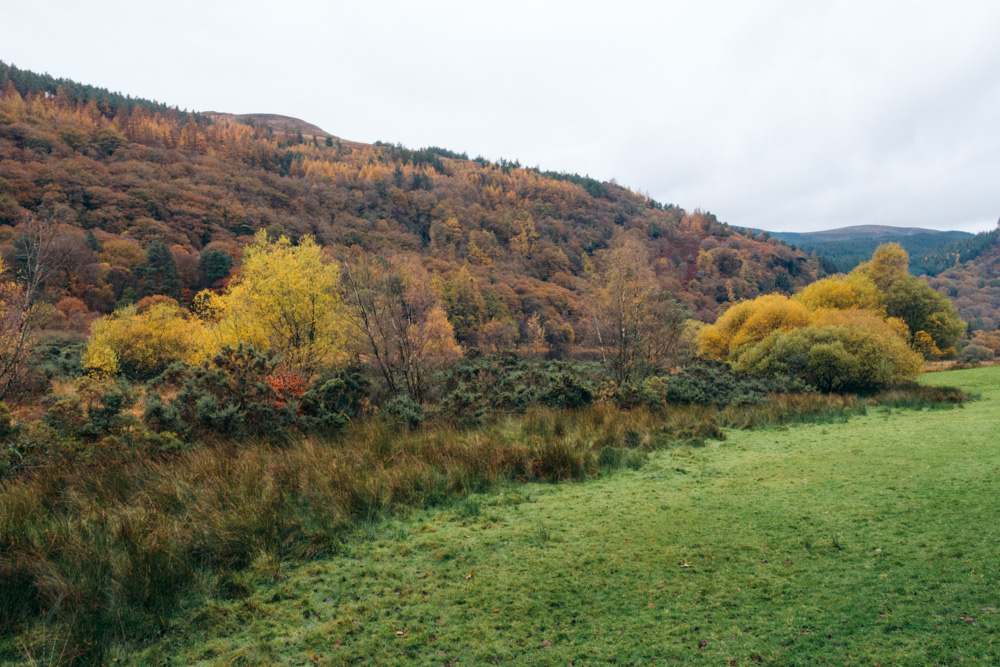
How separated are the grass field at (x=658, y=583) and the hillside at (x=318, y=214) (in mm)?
14725

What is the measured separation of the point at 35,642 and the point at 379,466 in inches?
137

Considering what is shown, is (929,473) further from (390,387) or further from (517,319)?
(517,319)

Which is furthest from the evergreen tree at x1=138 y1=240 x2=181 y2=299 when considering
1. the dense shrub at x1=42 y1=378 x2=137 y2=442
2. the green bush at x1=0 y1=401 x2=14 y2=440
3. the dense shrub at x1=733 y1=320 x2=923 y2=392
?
the dense shrub at x1=733 y1=320 x2=923 y2=392

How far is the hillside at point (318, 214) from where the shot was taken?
62312 mm

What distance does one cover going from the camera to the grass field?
9.39 ft

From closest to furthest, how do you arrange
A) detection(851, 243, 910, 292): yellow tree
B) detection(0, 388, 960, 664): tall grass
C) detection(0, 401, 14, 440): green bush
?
1. detection(0, 388, 960, 664): tall grass
2. detection(0, 401, 14, 440): green bush
3. detection(851, 243, 910, 292): yellow tree

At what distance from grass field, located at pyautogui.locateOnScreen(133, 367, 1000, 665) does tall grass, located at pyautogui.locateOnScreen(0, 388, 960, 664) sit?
34cm

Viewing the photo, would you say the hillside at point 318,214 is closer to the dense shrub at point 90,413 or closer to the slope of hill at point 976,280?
the dense shrub at point 90,413

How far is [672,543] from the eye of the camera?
4180mm

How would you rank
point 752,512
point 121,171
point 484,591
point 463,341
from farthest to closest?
point 121,171
point 463,341
point 752,512
point 484,591

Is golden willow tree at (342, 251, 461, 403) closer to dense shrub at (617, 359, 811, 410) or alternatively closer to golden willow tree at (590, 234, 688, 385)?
dense shrub at (617, 359, 811, 410)

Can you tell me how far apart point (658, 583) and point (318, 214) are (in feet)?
336

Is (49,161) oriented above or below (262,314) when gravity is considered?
above

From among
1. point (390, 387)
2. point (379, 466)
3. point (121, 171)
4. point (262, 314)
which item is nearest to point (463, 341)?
point (262, 314)
